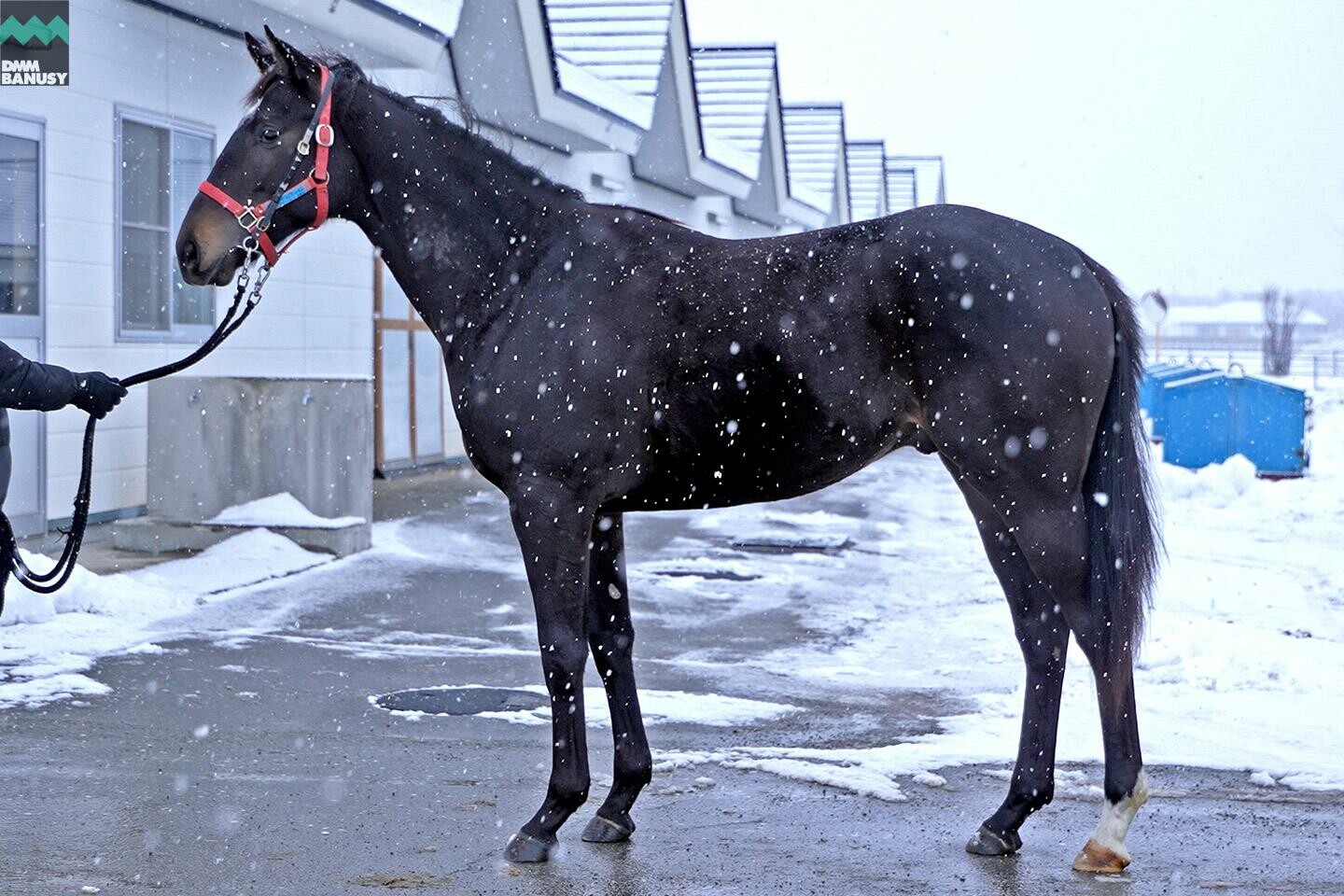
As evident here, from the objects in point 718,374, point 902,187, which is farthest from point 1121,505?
point 902,187

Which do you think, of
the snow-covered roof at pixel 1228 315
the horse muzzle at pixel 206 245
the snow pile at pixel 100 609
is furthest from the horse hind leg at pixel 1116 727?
the snow-covered roof at pixel 1228 315

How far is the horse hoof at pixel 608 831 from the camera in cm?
418

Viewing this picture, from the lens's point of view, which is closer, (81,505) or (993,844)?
(993,844)

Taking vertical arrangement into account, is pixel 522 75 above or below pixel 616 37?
below

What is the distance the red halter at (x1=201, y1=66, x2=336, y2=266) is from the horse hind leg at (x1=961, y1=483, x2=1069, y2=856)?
83.4 inches

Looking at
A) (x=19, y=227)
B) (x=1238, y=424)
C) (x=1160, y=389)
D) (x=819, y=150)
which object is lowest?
(x=1238, y=424)

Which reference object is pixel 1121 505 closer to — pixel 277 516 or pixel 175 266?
pixel 277 516

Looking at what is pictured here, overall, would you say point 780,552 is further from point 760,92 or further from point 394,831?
point 760,92

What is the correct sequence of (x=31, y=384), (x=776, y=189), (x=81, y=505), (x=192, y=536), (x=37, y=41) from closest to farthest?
1. (x=31, y=384)
2. (x=81, y=505)
3. (x=192, y=536)
4. (x=37, y=41)
5. (x=776, y=189)

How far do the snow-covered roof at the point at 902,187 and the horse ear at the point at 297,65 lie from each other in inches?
1627

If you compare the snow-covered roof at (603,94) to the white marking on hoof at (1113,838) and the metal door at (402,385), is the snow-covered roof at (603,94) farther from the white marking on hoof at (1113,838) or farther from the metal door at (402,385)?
the white marking on hoof at (1113,838)

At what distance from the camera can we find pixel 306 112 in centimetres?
436

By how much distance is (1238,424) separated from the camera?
59.7 ft

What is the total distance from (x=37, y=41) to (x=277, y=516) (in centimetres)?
353
